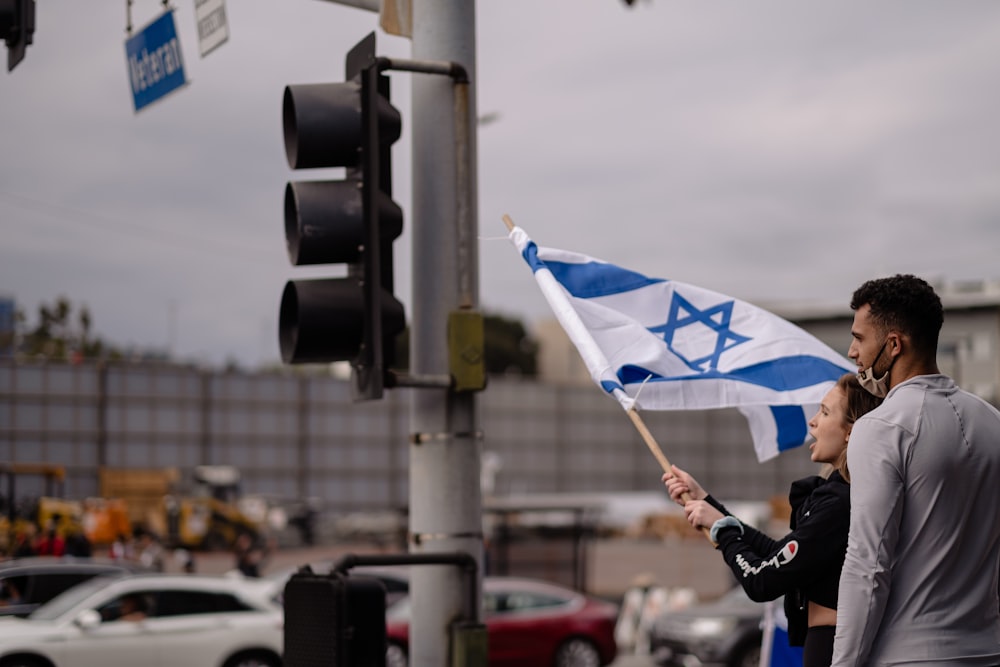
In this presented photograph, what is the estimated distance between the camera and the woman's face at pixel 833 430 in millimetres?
3916

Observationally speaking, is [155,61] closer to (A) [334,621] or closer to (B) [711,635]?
(A) [334,621]

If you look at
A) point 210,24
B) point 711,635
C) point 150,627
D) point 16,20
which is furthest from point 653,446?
point 711,635

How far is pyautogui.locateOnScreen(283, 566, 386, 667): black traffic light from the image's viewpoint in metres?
4.62

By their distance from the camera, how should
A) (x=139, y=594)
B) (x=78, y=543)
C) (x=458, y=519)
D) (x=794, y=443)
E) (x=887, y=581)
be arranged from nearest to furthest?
(x=887, y=581)
(x=458, y=519)
(x=794, y=443)
(x=139, y=594)
(x=78, y=543)

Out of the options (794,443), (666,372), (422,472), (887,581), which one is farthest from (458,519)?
(887,581)

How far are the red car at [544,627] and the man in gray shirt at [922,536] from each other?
16.0 meters

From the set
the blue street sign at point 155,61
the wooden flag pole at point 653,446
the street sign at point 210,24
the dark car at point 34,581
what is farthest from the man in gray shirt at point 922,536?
the dark car at point 34,581

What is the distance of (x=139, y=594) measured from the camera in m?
16.0

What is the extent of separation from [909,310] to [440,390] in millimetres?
2204

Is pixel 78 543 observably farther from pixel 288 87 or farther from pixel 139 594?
pixel 288 87

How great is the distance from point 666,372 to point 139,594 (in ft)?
38.6

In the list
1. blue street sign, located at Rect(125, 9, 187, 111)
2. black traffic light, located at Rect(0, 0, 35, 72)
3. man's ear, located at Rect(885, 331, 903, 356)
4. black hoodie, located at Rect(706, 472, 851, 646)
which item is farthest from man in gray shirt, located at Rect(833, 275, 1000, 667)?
blue street sign, located at Rect(125, 9, 187, 111)

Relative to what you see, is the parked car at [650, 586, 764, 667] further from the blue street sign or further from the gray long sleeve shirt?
the gray long sleeve shirt

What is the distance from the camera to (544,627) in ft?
64.8
